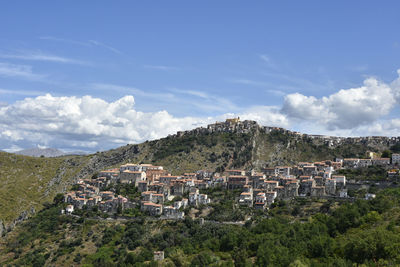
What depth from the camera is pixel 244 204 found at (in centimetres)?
8550

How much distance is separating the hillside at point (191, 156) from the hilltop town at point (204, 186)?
10.8 metres

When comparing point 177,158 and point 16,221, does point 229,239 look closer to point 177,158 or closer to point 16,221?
point 16,221

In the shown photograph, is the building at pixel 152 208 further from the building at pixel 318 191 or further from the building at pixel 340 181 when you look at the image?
the building at pixel 340 181

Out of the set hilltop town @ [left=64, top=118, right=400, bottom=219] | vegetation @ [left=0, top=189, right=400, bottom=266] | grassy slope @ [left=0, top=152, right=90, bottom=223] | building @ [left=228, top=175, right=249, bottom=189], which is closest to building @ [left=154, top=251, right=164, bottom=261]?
vegetation @ [left=0, top=189, right=400, bottom=266]

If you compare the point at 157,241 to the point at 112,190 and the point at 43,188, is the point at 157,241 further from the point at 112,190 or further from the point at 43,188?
the point at 43,188

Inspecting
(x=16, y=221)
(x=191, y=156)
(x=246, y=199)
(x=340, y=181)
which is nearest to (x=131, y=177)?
(x=191, y=156)

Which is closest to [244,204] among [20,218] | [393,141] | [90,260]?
[90,260]

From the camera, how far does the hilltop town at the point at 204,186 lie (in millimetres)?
87000

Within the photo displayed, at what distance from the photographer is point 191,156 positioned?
12938cm

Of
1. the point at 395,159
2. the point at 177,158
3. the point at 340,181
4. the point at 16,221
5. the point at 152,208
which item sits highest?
the point at 395,159

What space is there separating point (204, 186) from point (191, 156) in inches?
1192

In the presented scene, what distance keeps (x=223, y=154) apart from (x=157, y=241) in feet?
189

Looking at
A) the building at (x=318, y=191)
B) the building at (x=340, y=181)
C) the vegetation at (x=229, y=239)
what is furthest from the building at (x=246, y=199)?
the building at (x=340, y=181)

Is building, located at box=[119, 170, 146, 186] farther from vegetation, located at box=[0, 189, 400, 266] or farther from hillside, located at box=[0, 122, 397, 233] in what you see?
vegetation, located at box=[0, 189, 400, 266]
